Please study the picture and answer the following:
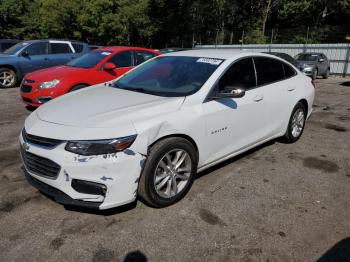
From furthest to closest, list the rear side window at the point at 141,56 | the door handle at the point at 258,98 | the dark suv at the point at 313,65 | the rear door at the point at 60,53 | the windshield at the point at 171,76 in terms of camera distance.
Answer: the dark suv at the point at 313,65
the rear door at the point at 60,53
the rear side window at the point at 141,56
the door handle at the point at 258,98
the windshield at the point at 171,76

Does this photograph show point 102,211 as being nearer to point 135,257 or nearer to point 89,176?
point 89,176

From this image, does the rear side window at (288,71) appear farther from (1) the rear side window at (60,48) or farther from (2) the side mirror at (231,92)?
(1) the rear side window at (60,48)

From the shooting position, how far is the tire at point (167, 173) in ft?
10.0

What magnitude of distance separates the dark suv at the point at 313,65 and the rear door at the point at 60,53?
10.2 metres

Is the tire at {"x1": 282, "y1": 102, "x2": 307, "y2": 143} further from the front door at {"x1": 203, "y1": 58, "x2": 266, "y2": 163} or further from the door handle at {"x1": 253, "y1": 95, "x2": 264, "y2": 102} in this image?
the door handle at {"x1": 253, "y1": 95, "x2": 264, "y2": 102}

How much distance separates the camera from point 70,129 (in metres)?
2.96

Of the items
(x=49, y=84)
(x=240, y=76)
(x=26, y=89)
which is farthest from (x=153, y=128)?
(x=26, y=89)

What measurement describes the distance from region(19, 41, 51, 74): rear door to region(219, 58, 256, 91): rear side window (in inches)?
355

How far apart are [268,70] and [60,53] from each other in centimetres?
910

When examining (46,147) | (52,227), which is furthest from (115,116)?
(52,227)

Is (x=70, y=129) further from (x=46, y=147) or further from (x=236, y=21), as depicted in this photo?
(x=236, y=21)

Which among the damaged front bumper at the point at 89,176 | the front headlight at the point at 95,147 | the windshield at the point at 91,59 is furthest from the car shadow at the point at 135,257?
the windshield at the point at 91,59

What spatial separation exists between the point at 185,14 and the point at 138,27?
27.0 feet

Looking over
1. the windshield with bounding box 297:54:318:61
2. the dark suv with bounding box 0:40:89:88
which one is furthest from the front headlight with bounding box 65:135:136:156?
the windshield with bounding box 297:54:318:61
